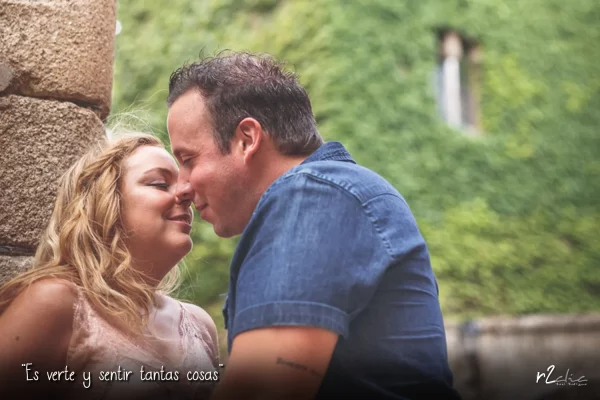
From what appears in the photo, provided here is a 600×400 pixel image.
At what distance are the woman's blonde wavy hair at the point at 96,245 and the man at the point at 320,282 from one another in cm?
53

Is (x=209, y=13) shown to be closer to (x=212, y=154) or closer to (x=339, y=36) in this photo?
(x=339, y=36)

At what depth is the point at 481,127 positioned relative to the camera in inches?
398

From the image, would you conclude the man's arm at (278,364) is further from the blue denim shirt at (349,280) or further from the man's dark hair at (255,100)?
the man's dark hair at (255,100)

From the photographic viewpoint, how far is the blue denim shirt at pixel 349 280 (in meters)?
1.67

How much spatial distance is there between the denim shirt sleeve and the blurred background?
20.8ft

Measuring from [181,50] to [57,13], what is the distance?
253 inches

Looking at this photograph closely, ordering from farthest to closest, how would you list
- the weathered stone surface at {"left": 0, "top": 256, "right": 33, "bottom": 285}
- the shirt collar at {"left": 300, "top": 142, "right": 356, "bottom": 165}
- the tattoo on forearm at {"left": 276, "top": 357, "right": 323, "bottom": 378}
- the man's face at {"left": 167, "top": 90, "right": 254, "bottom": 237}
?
the weathered stone surface at {"left": 0, "top": 256, "right": 33, "bottom": 285}, the man's face at {"left": 167, "top": 90, "right": 254, "bottom": 237}, the shirt collar at {"left": 300, "top": 142, "right": 356, "bottom": 165}, the tattoo on forearm at {"left": 276, "top": 357, "right": 323, "bottom": 378}

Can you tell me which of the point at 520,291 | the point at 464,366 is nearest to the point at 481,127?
the point at 520,291

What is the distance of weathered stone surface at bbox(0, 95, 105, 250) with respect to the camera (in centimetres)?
266

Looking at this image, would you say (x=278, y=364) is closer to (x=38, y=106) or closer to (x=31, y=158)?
(x=31, y=158)

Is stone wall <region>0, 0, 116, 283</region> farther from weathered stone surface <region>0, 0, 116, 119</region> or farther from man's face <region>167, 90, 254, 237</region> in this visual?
man's face <region>167, 90, 254, 237</region>

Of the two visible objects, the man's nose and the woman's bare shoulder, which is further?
the man's nose

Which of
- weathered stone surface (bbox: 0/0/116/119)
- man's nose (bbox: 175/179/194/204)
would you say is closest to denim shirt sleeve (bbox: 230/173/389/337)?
man's nose (bbox: 175/179/194/204)

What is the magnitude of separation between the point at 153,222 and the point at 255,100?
2.10ft
